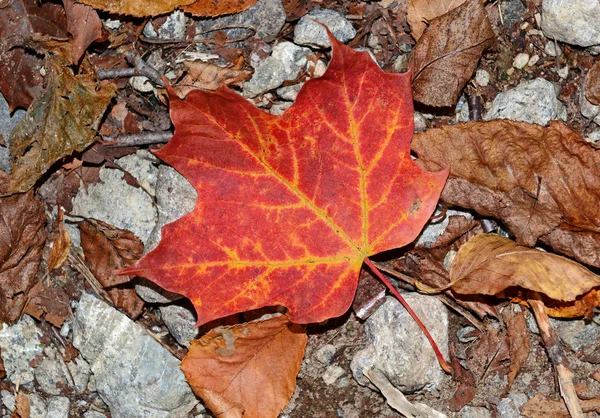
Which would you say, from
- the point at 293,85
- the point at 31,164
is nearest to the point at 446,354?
the point at 293,85

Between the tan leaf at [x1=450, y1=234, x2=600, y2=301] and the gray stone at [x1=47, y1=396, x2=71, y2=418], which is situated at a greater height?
the tan leaf at [x1=450, y1=234, x2=600, y2=301]

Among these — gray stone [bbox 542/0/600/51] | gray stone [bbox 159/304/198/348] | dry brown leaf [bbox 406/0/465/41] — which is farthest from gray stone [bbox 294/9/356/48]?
gray stone [bbox 159/304/198/348]

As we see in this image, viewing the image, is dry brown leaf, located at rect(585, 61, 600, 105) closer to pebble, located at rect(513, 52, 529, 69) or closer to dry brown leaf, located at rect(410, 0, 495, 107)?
pebble, located at rect(513, 52, 529, 69)

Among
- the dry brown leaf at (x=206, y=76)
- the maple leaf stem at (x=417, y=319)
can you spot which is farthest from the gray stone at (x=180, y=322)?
the dry brown leaf at (x=206, y=76)

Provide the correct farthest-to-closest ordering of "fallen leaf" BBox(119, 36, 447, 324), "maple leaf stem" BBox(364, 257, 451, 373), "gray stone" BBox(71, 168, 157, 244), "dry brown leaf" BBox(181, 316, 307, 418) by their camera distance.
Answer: "gray stone" BBox(71, 168, 157, 244), "dry brown leaf" BBox(181, 316, 307, 418), "maple leaf stem" BBox(364, 257, 451, 373), "fallen leaf" BBox(119, 36, 447, 324)

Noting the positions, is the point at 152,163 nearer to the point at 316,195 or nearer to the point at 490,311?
the point at 316,195

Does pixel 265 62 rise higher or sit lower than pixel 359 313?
higher

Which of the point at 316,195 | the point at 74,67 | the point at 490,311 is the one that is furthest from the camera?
the point at 74,67
